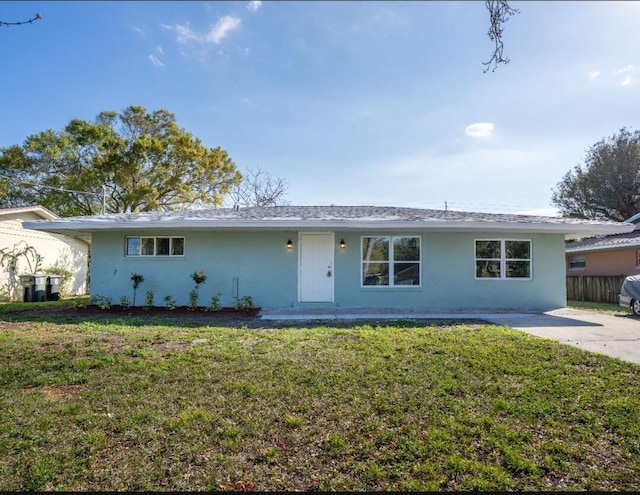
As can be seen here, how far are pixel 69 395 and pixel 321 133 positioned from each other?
507 inches

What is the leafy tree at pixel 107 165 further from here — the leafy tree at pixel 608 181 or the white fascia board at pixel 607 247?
the leafy tree at pixel 608 181

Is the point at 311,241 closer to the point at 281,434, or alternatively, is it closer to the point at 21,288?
the point at 281,434

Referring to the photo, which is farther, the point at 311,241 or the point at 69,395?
the point at 311,241

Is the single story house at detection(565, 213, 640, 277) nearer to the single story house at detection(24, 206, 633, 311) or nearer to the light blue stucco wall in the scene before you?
the single story house at detection(24, 206, 633, 311)

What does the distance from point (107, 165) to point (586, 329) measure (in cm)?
2113

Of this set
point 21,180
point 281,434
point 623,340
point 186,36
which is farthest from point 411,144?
point 21,180

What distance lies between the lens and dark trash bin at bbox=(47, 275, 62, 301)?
45.2 ft

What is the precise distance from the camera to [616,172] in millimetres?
25219

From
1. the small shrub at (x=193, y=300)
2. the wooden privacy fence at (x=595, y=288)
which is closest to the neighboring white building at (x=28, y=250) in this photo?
the small shrub at (x=193, y=300)

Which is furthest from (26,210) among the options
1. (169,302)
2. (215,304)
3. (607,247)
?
(607,247)

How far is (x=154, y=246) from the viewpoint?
10.5m

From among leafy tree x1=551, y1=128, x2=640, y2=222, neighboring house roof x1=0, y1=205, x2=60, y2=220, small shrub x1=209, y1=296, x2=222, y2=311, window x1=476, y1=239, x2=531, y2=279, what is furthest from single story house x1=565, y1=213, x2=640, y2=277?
neighboring house roof x1=0, y1=205, x2=60, y2=220

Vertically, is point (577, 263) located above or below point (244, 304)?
above

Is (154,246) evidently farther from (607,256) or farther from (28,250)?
(607,256)
